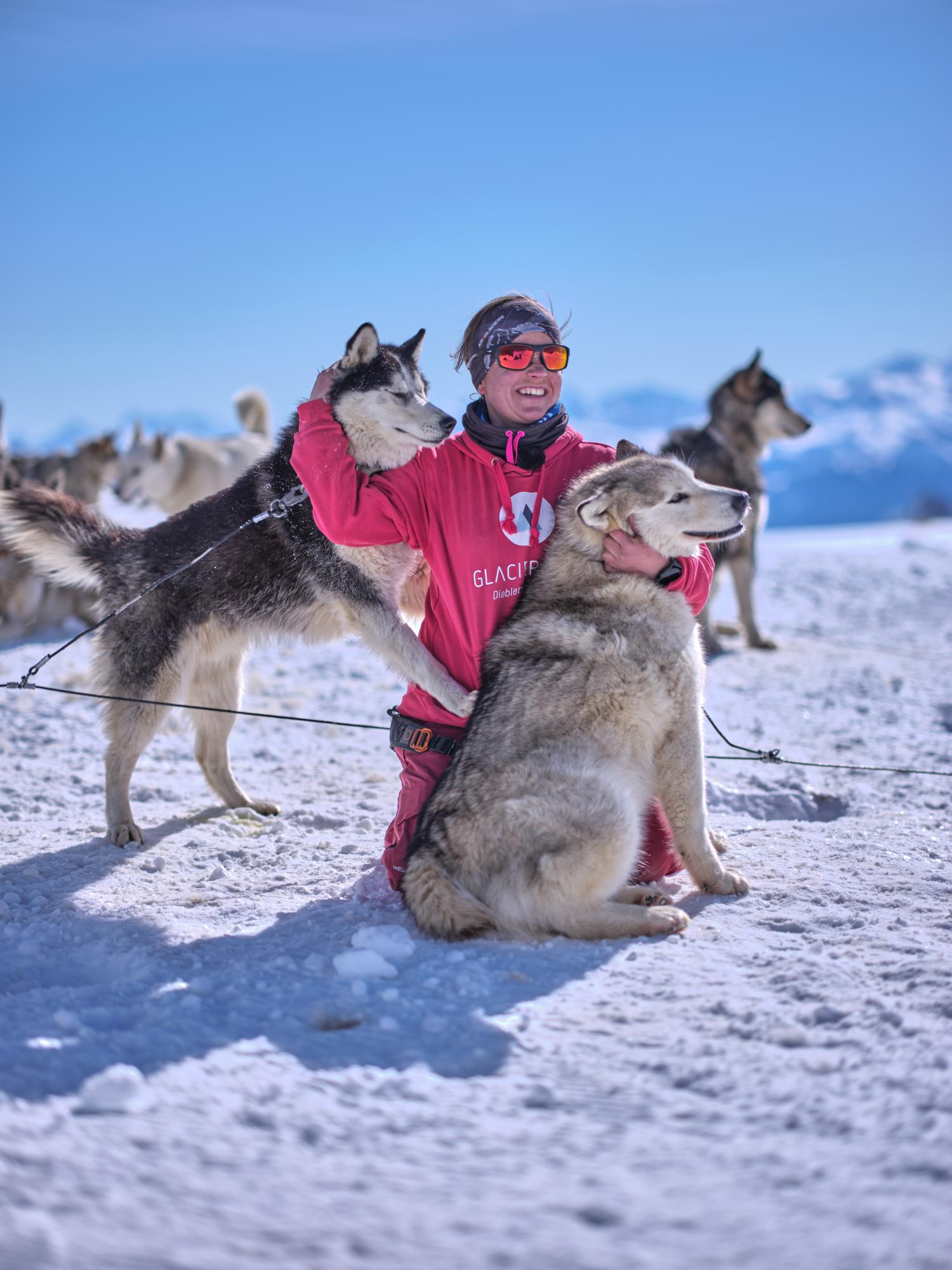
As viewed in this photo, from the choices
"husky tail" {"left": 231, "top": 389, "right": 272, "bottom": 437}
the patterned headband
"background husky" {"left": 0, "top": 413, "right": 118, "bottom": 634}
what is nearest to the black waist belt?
the patterned headband

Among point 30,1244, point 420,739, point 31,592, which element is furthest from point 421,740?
point 31,592

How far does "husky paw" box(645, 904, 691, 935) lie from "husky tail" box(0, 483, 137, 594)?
2.92 meters

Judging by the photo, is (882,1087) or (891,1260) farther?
(882,1087)

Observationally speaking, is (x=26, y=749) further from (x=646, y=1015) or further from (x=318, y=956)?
(x=646, y=1015)

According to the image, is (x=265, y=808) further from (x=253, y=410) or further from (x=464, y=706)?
(x=253, y=410)

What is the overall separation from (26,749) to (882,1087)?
4.87 metres

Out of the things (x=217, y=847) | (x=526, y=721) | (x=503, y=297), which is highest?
(x=503, y=297)

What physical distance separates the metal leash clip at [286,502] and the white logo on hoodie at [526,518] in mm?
1208

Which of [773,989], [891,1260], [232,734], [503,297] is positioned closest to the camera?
[891,1260]

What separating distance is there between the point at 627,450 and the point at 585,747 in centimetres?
125

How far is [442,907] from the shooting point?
2.68 metres

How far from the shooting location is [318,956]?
2592 millimetres

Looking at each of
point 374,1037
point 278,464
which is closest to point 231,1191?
point 374,1037

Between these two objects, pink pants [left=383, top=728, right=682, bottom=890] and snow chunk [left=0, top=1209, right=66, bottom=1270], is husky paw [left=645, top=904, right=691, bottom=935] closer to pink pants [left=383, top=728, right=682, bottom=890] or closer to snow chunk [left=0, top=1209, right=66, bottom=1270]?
pink pants [left=383, top=728, right=682, bottom=890]
